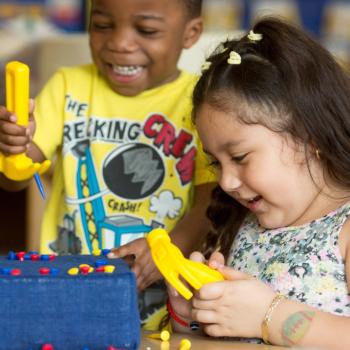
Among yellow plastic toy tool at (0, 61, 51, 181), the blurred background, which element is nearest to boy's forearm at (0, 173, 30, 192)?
yellow plastic toy tool at (0, 61, 51, 181)

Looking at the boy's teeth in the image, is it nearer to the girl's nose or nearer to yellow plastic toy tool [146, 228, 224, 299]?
the girl's nose

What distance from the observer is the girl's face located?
115cm

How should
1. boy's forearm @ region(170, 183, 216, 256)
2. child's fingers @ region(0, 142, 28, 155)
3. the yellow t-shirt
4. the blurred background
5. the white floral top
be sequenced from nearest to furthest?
1. the white floral top
2. child's fingers @ region(0, 142, 28, 155)
3. boy's forearm @ region(170, 183, 216, 256)
4. the yellow t-shirt
5. the blurred background

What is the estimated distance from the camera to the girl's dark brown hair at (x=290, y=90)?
1167 mm

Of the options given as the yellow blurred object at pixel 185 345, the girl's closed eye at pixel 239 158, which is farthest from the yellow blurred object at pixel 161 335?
the girl's closed eye at pixel 239 158

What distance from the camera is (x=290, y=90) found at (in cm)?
117

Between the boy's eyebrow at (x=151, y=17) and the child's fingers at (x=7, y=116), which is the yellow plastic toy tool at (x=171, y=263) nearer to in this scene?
the child's fingers at (x=7, y=116)

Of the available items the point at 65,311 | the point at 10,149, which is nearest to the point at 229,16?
the point at 10,149

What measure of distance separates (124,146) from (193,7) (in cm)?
27

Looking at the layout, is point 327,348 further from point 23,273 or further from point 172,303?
point 23,273

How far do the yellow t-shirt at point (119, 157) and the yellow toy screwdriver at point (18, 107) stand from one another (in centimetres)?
28

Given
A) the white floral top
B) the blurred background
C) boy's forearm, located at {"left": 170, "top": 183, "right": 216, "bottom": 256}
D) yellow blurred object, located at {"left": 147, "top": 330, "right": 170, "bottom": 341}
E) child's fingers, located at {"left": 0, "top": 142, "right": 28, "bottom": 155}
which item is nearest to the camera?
yellow blurred object, located at {"left": 147, "top": 330, "right": 170, "bottom": 341}

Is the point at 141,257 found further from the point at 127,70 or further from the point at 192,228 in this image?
the point at 127,70

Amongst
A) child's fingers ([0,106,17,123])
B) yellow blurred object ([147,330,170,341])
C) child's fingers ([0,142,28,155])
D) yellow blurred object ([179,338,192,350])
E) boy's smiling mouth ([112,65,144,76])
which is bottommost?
yellow blurred object ([147,330,170,341])
